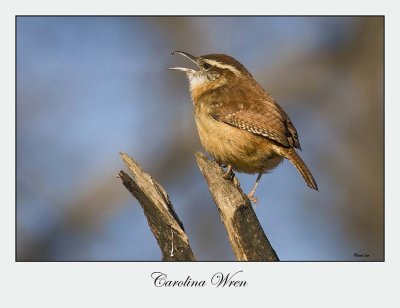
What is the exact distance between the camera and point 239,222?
5941 millimetres

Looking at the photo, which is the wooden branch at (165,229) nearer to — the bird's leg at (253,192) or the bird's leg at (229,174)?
the bird's leg at (229,174)

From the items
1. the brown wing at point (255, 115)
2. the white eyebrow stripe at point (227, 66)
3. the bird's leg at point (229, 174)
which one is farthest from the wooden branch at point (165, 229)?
the white eyebrow stripe at point (227, 66)

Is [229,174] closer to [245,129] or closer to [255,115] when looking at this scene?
[245,129]

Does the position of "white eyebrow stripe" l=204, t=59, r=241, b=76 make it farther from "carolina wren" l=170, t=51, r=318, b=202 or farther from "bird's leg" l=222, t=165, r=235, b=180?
"bird's leg" l=222, t=165, r=235, b=180

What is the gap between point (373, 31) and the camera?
9102mm

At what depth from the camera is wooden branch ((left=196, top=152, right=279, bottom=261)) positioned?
5844mm

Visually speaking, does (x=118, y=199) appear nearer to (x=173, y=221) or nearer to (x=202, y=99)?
(x=202, y=99)

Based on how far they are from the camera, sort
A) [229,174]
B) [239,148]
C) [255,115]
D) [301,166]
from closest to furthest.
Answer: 1. [301,166]
2. [229,174]
3. [239,148]
4. [255,115]

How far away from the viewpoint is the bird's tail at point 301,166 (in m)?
6.10

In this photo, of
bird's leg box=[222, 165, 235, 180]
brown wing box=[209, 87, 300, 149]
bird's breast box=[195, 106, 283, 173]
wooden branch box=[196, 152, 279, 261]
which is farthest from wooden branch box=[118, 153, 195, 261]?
brown wing box=[209, 87, 300, 149]

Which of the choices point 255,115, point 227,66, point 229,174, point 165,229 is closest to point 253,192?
point 229,174

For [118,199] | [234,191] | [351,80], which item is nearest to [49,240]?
[118,199]

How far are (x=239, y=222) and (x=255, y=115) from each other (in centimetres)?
120

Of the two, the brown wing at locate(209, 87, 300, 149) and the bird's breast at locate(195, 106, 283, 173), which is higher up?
the brown wing at locate(209, 87, 300, 149)
